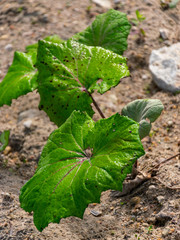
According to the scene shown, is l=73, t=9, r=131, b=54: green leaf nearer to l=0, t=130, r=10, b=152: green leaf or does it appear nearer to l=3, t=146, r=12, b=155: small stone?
l=0, t=130, r=10, b=152: green leaf

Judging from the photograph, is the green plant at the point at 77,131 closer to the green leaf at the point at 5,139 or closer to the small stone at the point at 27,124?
the green leaf at the point at 5,139

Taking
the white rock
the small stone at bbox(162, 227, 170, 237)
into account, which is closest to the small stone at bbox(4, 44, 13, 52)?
the white rock

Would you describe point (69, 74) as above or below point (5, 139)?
above

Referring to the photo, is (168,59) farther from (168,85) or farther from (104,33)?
(104,33)

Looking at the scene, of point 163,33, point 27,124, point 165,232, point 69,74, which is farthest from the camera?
point 163,33

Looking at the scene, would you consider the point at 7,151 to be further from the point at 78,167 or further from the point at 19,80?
the point at 78,167

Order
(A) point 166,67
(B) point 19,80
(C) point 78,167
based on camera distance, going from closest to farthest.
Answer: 1. (C) point 78,167
2. (B) point 19,80
3. (A) point 166,67

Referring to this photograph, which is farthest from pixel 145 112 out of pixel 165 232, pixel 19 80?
pixel 19 80
